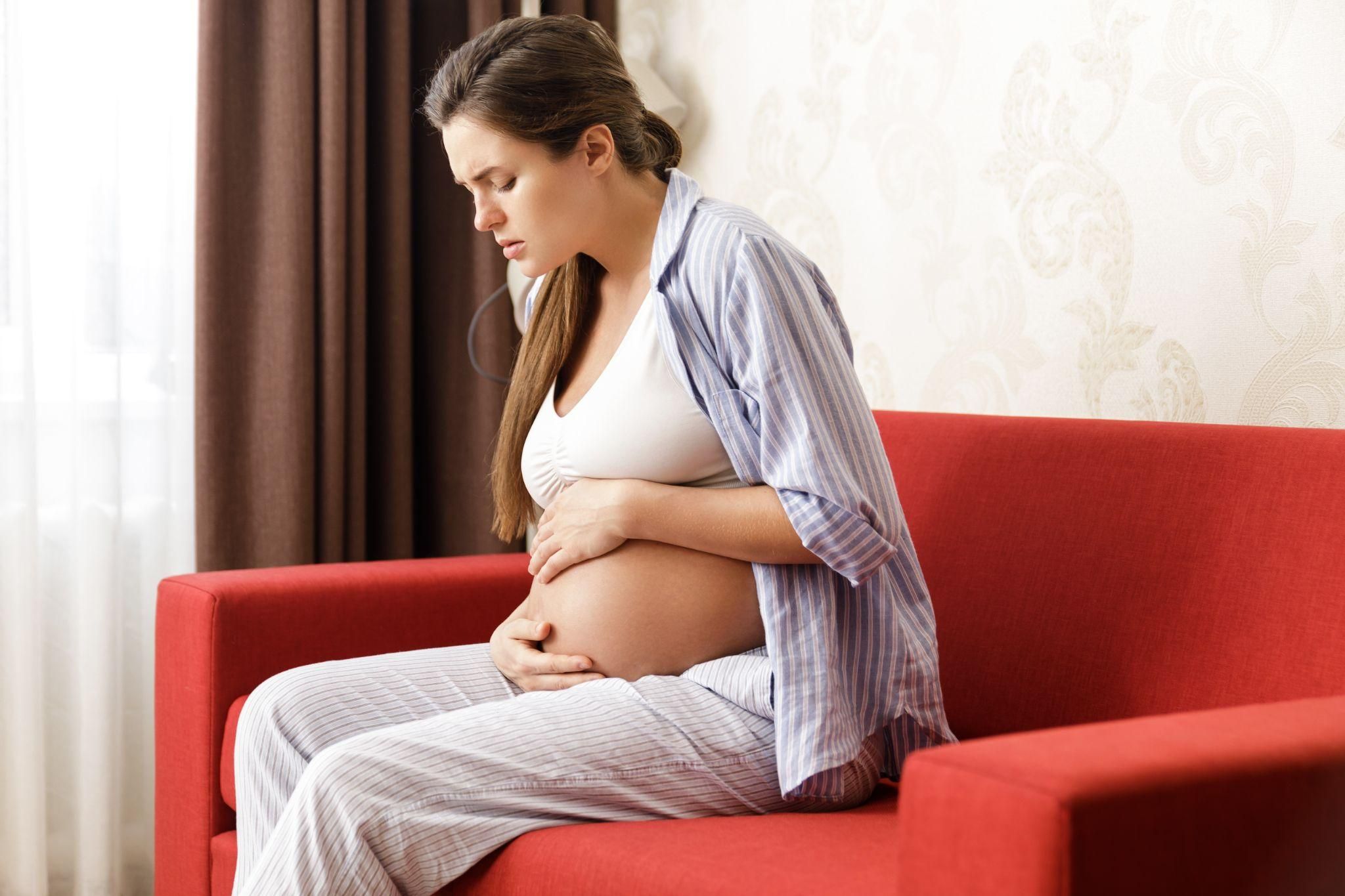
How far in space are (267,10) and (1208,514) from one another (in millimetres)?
1872

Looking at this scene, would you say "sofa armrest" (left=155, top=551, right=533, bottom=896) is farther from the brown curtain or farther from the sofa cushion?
the brown curtain

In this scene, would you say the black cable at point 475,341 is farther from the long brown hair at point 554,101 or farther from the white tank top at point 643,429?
the white tank top at point 643,429

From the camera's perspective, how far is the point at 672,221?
1.30 m

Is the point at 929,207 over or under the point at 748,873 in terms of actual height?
over

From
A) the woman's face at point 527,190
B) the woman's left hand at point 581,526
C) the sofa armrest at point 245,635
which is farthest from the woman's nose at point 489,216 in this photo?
the sofa armrest at point 245,635

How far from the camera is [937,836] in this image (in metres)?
0.75

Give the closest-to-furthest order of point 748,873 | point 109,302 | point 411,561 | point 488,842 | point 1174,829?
point 1174,829 < point 748,873 < point 488,842 < point 411,561 < point 109,302

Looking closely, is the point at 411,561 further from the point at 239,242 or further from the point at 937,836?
the point at 937,836

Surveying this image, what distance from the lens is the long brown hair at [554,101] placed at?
130cm

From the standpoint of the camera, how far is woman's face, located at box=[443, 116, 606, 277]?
1.32m

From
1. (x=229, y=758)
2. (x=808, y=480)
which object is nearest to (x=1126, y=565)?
(x=808, y=480)

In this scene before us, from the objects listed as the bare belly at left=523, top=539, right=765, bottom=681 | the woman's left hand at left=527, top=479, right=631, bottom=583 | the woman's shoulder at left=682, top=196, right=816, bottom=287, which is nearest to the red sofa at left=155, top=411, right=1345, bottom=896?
the bare belly at left=523, top=539, right=765, bottom=681

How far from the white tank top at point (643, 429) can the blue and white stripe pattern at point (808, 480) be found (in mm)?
25

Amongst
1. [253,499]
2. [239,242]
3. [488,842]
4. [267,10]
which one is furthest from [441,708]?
[267,10]
